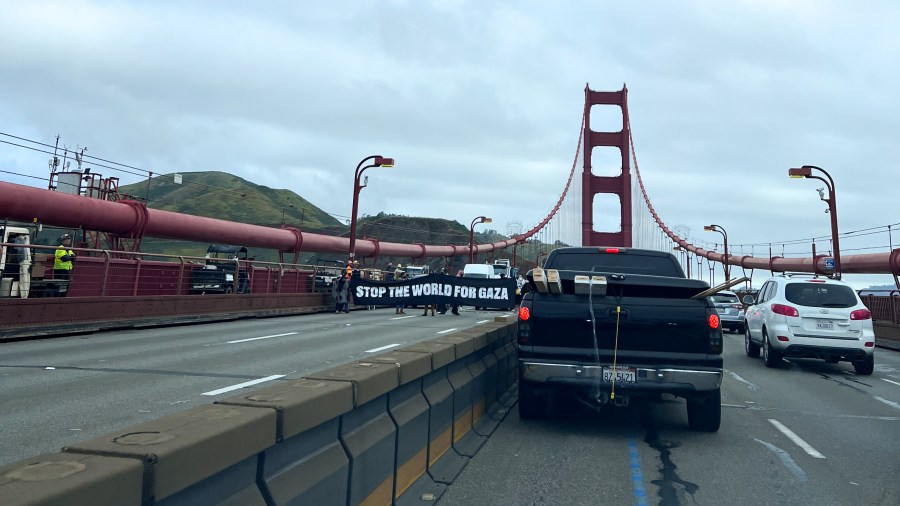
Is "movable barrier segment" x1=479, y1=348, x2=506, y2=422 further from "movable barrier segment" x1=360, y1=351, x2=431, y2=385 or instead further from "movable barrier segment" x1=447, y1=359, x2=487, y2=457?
"movable barrier segment" x1=360, y1=351, x2=431, y2=385

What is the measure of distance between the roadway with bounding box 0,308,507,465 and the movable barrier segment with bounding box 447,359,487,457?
2884 mm

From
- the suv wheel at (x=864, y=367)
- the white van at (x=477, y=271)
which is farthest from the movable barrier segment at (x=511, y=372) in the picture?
the white van at (x=477, y=271)

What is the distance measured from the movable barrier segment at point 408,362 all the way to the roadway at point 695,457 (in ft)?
3.09

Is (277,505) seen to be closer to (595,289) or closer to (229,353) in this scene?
(595,289)

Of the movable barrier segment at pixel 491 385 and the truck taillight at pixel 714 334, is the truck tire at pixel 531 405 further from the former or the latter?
the truck taillight at pixel 714 334

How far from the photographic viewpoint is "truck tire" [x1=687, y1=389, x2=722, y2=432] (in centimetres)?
740

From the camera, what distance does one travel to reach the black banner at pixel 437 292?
91.6 feet

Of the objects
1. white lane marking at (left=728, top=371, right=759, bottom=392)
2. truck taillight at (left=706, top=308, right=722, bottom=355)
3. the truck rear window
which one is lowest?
white lane marking at (left=728, top=371, right=759, bottom=392)

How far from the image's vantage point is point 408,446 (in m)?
4.77

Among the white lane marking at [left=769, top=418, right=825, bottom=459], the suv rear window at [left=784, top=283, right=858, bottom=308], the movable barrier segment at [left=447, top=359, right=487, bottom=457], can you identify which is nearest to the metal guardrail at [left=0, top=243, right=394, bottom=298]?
the movable barrier segment at [left=447, top=359, right=487, bottom=457]

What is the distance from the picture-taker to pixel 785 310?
43.9 ft

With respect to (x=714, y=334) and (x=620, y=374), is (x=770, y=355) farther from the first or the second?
(x=620, y=374)

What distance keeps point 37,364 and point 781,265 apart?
68.6m

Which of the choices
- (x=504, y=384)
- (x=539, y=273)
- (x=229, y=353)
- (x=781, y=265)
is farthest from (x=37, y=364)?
(x=781, y=265)
